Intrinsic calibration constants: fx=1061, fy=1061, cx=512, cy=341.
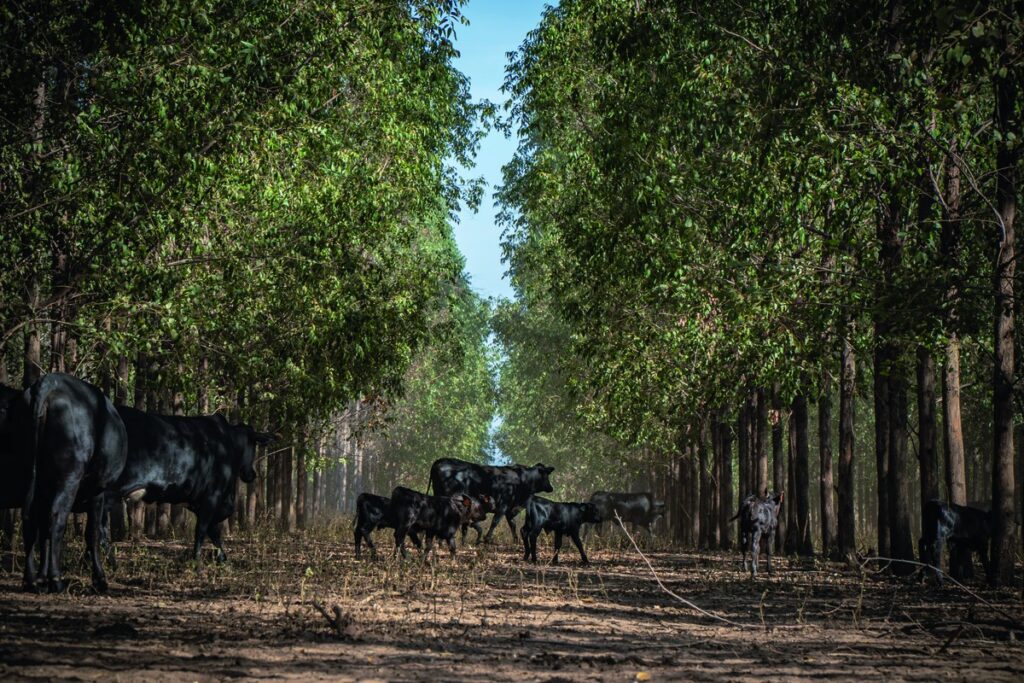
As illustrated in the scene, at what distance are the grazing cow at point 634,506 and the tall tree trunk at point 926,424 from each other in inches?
1117

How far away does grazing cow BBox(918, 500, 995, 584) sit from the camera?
16892 millimetres

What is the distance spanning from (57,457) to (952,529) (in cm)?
1332

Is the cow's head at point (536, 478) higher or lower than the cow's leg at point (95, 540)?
higher

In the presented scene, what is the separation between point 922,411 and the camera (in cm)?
1928

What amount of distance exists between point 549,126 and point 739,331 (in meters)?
9.83

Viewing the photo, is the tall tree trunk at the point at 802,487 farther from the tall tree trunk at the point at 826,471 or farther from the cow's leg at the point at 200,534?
the cow's leg at the point at 200,534

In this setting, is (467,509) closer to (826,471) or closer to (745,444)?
(826,471)

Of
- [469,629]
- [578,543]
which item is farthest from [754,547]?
[469,629]

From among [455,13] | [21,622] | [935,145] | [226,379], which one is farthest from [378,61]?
[21,622]

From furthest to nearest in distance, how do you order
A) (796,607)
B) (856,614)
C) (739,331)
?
(739,331) < (796,607) < (856,614)

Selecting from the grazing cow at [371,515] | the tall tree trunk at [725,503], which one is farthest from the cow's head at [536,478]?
the grazing cow at [371,515]

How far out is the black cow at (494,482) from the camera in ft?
93.5

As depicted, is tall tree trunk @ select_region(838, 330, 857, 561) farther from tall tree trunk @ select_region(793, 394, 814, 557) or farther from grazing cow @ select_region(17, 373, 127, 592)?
grazing cow @ select_region(17, 373, 127, 592)

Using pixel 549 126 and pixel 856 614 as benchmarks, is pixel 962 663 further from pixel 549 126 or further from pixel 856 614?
pixel 549 126
